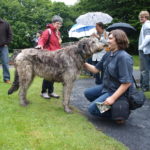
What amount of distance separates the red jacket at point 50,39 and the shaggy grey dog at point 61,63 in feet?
2.34

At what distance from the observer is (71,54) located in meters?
5.78

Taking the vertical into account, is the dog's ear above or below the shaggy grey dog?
above

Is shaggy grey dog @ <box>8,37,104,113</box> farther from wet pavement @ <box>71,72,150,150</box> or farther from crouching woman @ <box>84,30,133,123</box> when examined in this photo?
wet pavement @ <box>71,72,150,150</box>

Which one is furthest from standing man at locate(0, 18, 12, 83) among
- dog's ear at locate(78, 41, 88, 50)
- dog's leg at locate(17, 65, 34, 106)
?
dog's ear at locate(78, 41, 88, 50)

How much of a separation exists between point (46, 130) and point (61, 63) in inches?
67.4

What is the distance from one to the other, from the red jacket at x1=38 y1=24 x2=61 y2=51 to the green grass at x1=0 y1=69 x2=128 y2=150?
1.50 m

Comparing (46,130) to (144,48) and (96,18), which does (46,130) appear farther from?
(96,18)

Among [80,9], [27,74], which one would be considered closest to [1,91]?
[27,74]

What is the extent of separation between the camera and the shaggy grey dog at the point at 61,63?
574 centimetres

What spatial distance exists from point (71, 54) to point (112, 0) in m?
28.8

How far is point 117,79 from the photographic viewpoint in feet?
16.8

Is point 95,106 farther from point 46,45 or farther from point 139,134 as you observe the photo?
point 46,45

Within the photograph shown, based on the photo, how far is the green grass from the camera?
13.0 ft

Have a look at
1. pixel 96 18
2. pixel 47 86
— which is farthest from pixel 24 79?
pixel 96 18
